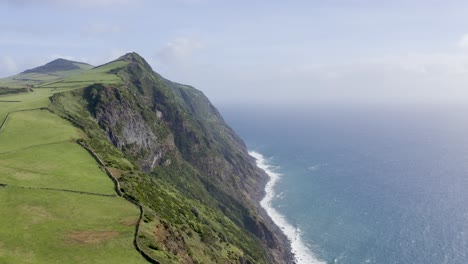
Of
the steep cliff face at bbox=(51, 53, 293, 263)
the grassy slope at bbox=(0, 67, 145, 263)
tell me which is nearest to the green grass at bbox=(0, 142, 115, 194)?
the grassy slope at bbox=(0, 67, 145, 263)

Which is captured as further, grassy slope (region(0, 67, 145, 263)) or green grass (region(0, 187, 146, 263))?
grassy slope (region(0, 67, 145, 263))

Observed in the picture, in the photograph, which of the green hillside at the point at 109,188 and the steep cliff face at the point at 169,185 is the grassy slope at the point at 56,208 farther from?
the steep cliff face at the point at 169,185

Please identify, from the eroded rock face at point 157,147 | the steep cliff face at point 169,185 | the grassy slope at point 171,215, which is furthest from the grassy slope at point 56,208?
the eroded rock face at point 157,147

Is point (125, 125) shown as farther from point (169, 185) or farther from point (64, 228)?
point (64, 228)

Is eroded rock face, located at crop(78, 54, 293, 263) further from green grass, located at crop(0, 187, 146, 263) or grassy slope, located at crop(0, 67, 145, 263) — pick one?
green grass, located at crop(0, 187, 146, 263)

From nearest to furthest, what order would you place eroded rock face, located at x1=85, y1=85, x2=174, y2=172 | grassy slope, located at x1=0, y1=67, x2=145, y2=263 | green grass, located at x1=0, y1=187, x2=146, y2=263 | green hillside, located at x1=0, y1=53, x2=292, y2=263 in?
green grass, located at x1=0, y1=187, x2=146, y2=263 < grassy slope, located at x1=0, y1=67, x2=145, y2=263 < green hillside, located at x1=0, y1=53, x2=292, y2=263 < eroded rock face, located at x1=85, y1=85, x2=174, y2=172

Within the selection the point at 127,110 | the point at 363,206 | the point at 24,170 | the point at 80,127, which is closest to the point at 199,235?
the point at 24,170

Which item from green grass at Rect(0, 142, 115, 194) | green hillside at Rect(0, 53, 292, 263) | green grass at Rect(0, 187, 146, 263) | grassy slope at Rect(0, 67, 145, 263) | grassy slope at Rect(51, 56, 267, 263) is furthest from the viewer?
green grass at Rect(0, 142, 115, 194)
